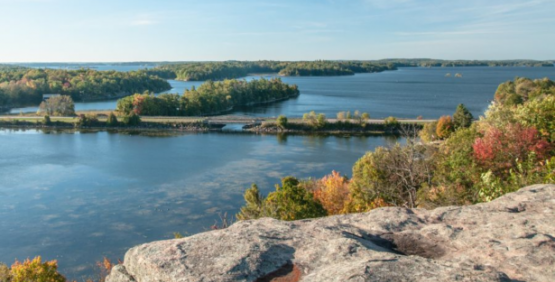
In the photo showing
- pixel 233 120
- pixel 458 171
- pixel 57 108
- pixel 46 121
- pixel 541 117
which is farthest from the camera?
pixel 57 108

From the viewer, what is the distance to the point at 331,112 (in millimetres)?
74000

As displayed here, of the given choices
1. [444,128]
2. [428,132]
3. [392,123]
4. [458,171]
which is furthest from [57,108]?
[458,171]

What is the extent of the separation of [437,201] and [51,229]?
20.4 meters

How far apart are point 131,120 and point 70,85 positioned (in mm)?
51797

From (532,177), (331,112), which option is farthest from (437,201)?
(331,112)

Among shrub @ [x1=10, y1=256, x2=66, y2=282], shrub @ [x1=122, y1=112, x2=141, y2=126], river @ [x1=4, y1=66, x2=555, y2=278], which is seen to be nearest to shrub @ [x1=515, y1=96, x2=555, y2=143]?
shrub @ [x1=10, y1=256, x2=66, y2=282]

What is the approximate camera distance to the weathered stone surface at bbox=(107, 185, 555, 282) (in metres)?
4.27

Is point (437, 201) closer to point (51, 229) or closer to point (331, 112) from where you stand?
point (51, 229)

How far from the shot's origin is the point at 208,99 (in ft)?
262

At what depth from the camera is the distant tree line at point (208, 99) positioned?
72.6m

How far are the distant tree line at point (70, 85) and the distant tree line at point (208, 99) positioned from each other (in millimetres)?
29443

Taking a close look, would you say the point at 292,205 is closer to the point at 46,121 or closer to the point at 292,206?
the point at 292,206

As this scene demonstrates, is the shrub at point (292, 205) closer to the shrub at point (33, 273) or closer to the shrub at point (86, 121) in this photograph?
the shrub at point (33, 273)

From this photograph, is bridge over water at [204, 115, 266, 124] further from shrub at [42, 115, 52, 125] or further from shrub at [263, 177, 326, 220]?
shrub at [263, 177, 326, 220]
